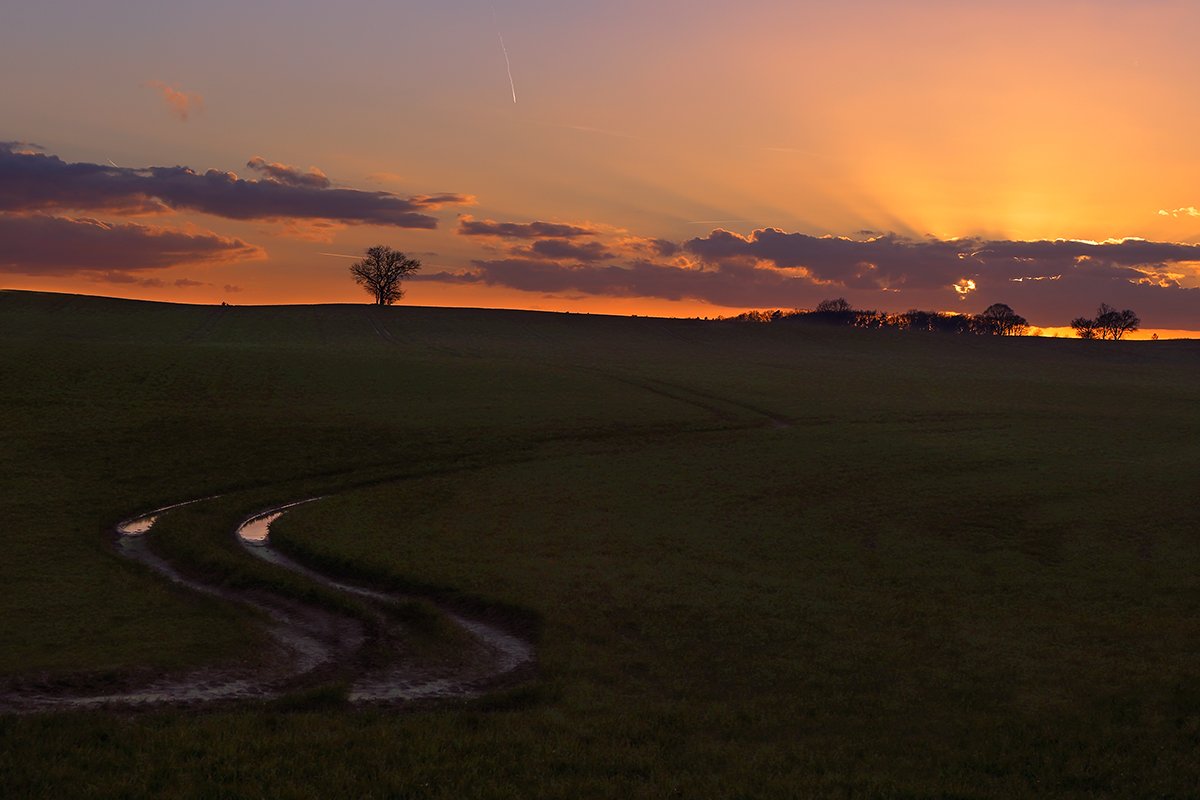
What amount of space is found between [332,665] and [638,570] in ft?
40.6

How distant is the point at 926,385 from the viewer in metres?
94.5

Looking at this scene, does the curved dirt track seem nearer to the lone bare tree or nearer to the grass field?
the grass field

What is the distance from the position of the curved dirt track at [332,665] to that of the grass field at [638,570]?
37.0 inches

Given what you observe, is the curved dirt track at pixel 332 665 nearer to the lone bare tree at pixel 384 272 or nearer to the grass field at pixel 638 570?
the grass field at pixel 638 570

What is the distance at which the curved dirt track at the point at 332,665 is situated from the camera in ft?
62.7

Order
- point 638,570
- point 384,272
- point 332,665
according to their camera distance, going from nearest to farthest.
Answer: point 332,665 < point 638,570 < point 384,272

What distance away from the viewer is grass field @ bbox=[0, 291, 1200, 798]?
52.2 feet

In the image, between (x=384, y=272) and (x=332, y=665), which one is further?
(x=384, y=272)

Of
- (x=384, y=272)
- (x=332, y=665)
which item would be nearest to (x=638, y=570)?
(x=332, y=665)

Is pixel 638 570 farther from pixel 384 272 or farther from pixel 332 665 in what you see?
pixel 384 272

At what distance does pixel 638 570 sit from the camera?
31828 millimetres

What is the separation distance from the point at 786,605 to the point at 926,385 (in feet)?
238

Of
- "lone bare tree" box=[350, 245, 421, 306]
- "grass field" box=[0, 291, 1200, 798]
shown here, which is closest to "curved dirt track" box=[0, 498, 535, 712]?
"grass field" box=[0, 291, 1200, 798]

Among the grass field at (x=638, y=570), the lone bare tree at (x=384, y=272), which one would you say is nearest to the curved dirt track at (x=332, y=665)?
the grass field at (x=638, y=570)
